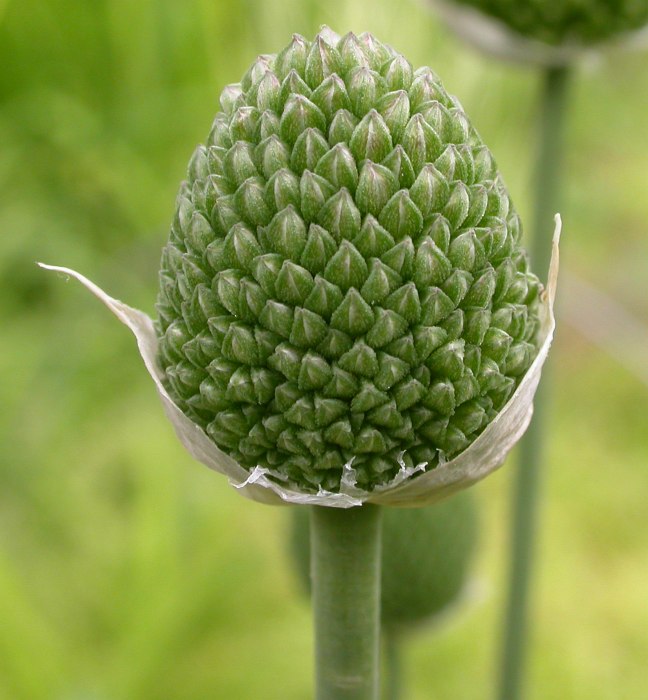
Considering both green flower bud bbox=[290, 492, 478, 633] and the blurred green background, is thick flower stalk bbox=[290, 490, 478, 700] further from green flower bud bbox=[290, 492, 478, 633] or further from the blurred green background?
the blurred green background

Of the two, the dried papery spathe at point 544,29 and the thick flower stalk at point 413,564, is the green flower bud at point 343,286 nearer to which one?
the thick flower stalk at point 413,564

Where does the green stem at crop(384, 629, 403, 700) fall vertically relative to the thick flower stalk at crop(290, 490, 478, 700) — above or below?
below

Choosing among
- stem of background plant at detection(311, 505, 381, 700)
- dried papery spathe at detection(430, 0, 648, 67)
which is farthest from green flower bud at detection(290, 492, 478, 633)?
dried papery spathe at detection(430, 0, 648, 67)

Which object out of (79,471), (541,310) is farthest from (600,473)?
(541,310)

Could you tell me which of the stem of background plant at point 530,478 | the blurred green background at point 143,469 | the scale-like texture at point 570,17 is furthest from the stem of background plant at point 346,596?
the blurred green background at point 143,469

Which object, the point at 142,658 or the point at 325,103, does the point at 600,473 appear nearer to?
the point at 142,658

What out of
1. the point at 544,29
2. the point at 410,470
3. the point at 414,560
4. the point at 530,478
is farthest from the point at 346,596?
the point at 544,29

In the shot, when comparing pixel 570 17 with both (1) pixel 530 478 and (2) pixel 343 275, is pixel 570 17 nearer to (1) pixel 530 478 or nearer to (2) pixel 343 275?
(1) pixel 530 478
